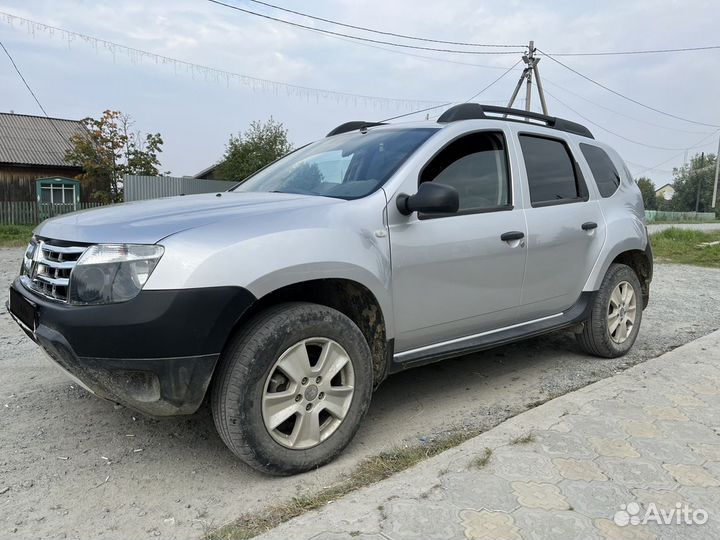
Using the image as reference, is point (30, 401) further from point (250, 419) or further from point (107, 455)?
point (250, 419)

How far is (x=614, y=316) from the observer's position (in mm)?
4508

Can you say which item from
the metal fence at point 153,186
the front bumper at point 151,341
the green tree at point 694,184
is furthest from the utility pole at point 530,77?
the green tree at point 694,184

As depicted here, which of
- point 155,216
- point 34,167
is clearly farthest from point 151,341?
point 34,167

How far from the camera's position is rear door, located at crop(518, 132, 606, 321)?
375 centimetres

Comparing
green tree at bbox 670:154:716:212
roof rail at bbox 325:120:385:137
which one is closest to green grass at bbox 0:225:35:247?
roof rail at bbox 325:120:385:137

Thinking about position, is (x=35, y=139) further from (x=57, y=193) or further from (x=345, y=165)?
(x=345, y=165)

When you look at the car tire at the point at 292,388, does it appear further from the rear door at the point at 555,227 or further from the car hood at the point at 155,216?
the rear door at the point at 555,227

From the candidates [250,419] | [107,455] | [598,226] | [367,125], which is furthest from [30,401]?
[598,226]

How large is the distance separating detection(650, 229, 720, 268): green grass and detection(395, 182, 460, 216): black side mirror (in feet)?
37.2

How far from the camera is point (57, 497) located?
2479 millimetres

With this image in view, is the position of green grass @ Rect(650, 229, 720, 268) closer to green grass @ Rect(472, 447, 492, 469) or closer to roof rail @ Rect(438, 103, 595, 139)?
roof rail @ Rect(438, 103, 595, 139)

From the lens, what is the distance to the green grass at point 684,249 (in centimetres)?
1273

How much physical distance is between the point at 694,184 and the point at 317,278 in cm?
9507

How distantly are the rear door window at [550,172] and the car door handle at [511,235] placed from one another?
0.33 metres
